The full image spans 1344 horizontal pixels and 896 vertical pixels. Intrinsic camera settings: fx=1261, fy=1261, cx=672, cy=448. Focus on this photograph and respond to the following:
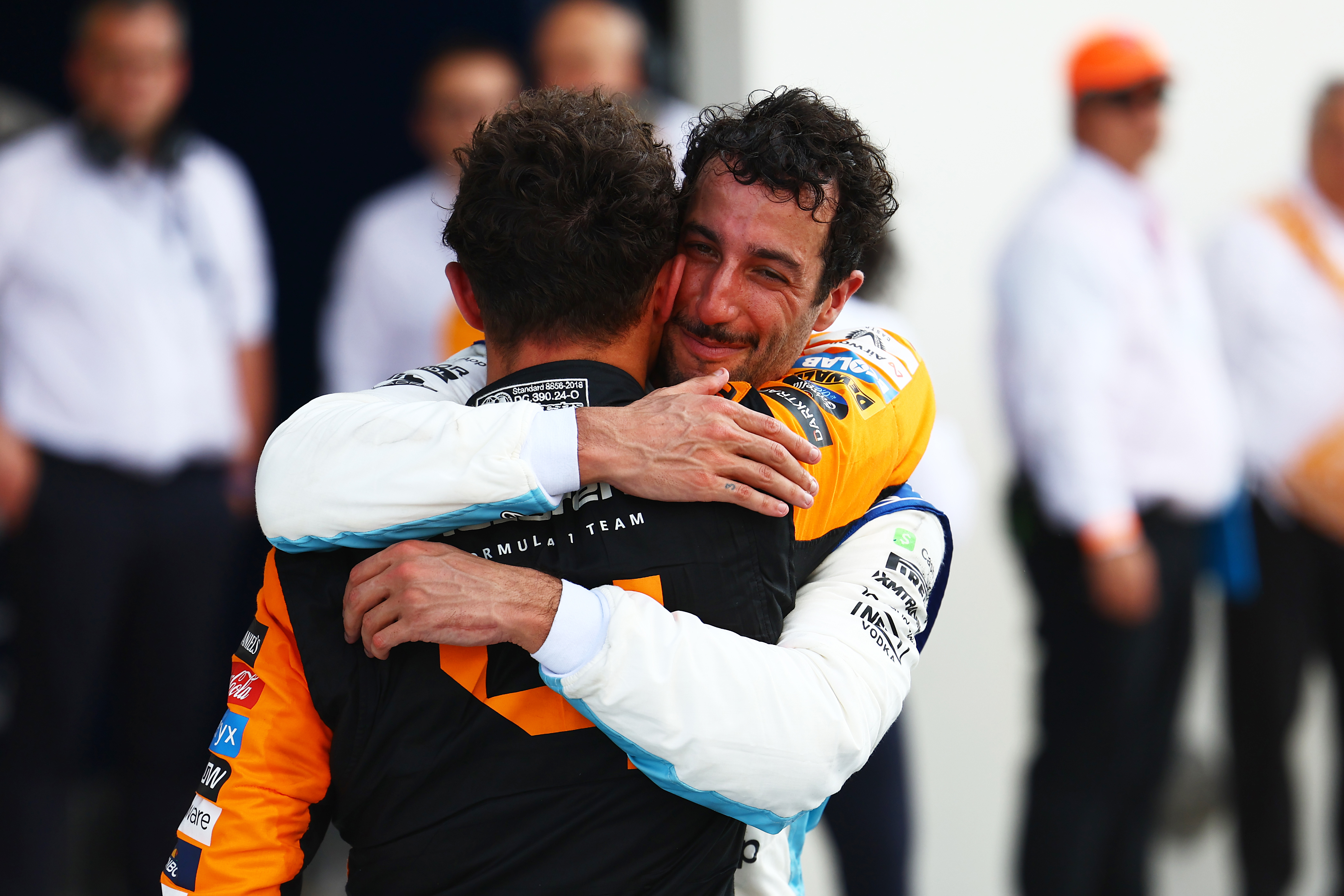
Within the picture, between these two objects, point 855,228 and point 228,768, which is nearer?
point 228,768

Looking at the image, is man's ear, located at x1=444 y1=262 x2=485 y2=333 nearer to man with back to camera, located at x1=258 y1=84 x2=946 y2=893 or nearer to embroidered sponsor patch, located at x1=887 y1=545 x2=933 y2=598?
man with back to camera, located at x1=258 y1=84 x2=946 y2=893

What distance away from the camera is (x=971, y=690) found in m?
4.61

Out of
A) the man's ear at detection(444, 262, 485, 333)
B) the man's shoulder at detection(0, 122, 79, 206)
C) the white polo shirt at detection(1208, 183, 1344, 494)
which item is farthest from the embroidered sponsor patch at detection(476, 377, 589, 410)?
the white polo shirt at detection(1208, 183, 1344, 494)

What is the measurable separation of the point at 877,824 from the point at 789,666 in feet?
7.06

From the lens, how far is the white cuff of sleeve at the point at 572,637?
4.11 feet

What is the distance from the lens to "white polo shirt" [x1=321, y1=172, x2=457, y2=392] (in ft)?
13.4

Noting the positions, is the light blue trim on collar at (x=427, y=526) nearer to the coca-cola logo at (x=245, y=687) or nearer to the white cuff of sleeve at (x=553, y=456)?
the white cuff of sleeve at (x=553, y=456)

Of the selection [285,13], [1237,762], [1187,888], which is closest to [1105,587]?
[1237,762]

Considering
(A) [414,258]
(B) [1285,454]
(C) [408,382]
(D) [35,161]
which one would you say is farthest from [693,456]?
(B) [1285,454]

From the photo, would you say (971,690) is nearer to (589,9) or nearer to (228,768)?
(589,9)

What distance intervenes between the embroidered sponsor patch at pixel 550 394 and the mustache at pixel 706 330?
0.27m

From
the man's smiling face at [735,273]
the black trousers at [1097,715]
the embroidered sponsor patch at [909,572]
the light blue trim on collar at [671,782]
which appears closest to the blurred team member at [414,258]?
the black trousers at [1097,715]

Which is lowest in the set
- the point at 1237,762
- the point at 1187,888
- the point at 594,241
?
the point at 1187,888

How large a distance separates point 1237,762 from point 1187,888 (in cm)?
85
